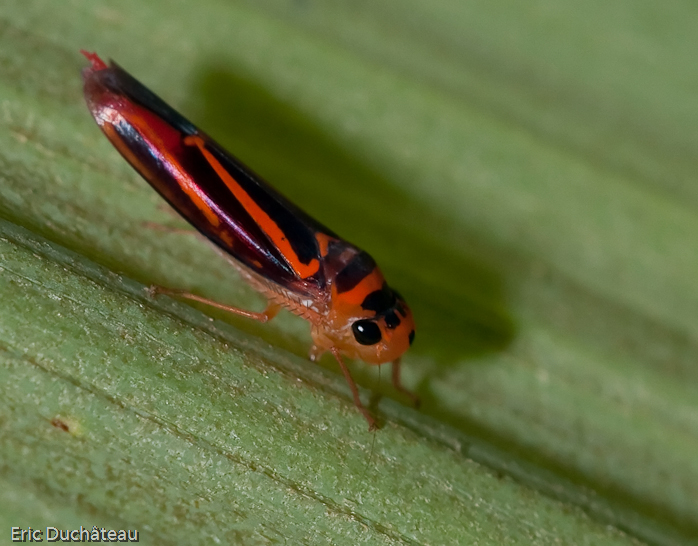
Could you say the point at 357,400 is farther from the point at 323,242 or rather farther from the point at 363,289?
the point at 323,242

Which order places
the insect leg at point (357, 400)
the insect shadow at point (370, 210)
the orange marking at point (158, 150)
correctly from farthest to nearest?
the insect shadow at point (370, 210) < the orange marking at point (158, 150) < the insect leg at point (357, 400)

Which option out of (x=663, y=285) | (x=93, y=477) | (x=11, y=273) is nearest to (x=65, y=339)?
(x=11, y=273)

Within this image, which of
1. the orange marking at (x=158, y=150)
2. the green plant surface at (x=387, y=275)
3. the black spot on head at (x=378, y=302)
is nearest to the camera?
the green plant surface at (x=387, y=275)

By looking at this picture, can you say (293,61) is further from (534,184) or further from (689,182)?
(689,182)

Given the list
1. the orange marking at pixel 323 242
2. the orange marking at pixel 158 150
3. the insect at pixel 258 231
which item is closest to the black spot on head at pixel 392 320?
the insect at pixel 258 231

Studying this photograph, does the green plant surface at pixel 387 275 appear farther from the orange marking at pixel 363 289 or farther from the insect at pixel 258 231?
the orange marking at pixel 363 289

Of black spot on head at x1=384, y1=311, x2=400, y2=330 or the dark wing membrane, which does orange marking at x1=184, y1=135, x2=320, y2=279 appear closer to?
the dark wing membrane

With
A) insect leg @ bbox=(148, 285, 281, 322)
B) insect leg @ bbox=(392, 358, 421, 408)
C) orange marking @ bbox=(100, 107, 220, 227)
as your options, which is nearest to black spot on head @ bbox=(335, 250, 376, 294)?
insect leg @ bbox=(148, 285, 281, 322)
